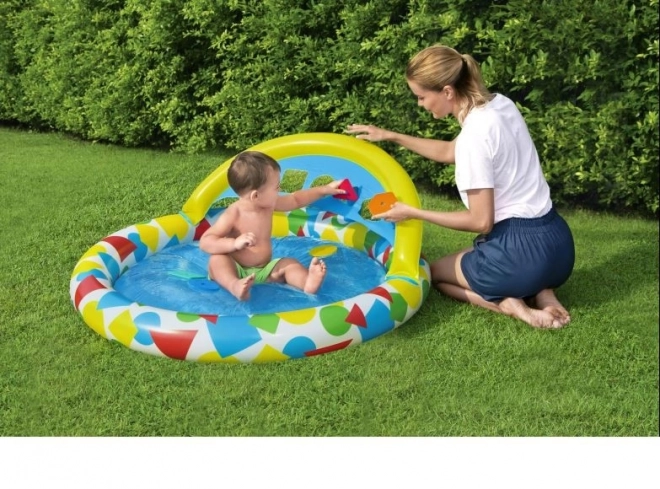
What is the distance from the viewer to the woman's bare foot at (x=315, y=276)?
13.4 ft

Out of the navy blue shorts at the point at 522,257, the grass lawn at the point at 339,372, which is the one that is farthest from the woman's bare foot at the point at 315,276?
the navy blue shorts at the point at 522,257

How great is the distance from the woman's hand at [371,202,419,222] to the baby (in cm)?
37

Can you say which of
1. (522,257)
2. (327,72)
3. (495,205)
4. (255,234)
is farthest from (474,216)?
(327,72)

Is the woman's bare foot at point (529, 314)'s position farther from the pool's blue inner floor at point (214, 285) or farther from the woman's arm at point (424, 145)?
the woman's arm at point (424, 145)

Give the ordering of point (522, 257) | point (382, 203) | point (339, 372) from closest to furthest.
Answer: point (339, 372) < point (522, 257) < point (382, 203)

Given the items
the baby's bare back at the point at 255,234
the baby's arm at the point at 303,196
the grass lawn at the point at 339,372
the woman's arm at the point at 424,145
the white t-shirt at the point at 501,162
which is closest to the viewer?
the grass lawn at the point at 339,372

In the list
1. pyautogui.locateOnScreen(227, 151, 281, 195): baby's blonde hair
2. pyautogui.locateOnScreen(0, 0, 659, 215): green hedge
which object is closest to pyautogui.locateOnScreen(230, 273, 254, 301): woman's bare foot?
pyautogui.locateOnScreen(227, 151, 281, 195): baby's blonde hair

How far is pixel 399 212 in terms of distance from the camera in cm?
406

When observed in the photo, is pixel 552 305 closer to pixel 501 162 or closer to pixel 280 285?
pixel 501 162

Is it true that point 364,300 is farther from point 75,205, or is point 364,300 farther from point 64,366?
point 75,205

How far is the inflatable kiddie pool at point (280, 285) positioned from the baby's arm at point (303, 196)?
0.25ft

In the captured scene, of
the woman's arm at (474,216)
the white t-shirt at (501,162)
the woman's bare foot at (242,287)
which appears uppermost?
the white t-shirt at (501,162)

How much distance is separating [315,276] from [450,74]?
1072 millimetres
